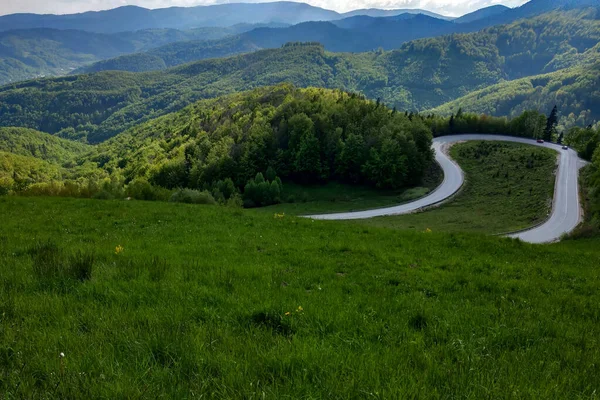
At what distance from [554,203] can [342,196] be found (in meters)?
42.4

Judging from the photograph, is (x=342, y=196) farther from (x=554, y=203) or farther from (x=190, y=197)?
(x=190, y=197)

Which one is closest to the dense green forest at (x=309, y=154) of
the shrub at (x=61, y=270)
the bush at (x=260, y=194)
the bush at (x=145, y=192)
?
the bush at (x=260, y=194)

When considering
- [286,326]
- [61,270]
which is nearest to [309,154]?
[61,270]

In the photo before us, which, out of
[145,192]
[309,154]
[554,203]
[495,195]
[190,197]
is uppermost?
[309,154]

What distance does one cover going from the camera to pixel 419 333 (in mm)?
5102

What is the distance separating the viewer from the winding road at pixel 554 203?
48.0 meters

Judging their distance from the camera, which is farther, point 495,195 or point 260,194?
point 260,194

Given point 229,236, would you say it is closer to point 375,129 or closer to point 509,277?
point 509,277

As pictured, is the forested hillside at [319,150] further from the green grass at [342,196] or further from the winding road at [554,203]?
the winding road at [554,203]

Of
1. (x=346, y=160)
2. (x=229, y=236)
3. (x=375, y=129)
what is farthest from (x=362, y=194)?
(x=229, y=236)

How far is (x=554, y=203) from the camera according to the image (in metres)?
60.8

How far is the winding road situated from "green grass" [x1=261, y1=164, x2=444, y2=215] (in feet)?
9.70

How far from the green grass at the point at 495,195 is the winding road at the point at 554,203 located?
5.10ft

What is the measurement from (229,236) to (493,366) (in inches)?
467
